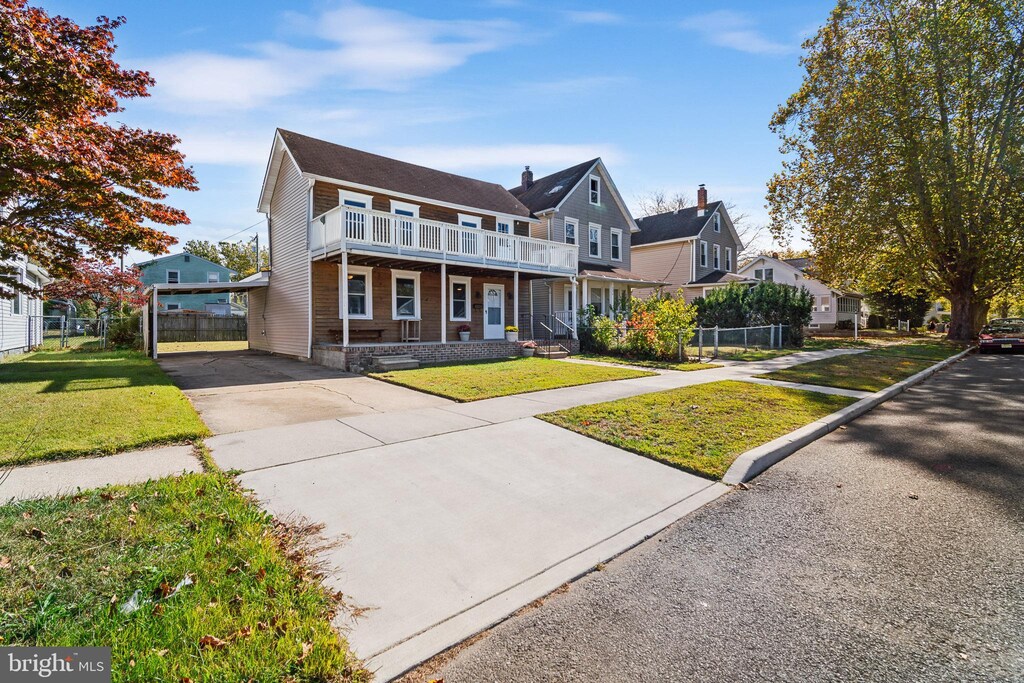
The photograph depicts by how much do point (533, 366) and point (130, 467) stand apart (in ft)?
32.2

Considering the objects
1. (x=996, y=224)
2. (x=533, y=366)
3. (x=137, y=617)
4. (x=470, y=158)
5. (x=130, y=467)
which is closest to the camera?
(x=137, y=617)

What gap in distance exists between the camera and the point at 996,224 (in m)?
19.1

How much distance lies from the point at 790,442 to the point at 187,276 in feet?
150

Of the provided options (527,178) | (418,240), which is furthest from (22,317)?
(527,178)

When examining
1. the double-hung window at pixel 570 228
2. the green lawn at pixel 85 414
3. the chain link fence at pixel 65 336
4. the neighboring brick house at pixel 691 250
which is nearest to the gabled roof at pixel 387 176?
the double-hung window at pixel 570 228

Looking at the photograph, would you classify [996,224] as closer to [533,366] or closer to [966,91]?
[966,91]

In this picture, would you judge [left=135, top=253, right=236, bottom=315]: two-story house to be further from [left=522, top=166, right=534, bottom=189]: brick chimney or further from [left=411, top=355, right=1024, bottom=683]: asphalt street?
[left=411, top=355, right=1024, bottom=683]: asphalt street

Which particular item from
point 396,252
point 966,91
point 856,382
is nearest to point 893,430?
point 856,382

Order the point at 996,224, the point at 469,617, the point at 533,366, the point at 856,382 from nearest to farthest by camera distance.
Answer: the point at 469,617 < the point at 856,382 < the point at 533,366 < the point at 996,224

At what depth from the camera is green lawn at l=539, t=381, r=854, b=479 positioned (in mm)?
5441

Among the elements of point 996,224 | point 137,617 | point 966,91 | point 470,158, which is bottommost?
point 137,617

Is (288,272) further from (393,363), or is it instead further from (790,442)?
(790,442)

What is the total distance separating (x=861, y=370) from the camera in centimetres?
1259

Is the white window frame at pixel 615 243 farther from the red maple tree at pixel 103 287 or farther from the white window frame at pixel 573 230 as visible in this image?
the red maple tree at pixel 103 287
